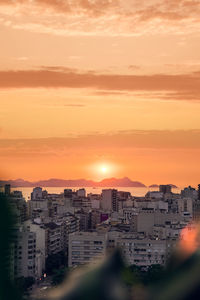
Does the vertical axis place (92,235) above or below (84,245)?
above

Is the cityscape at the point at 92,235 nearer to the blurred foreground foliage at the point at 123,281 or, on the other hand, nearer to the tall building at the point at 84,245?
the tall building at the point at 84,245

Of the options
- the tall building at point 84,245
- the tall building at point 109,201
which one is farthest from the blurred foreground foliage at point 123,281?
the tall building at point 109,201

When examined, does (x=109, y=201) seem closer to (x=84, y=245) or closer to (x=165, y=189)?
(x=165, y=189)

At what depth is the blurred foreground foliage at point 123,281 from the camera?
0.34 metres

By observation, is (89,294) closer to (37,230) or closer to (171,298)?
(171,298)

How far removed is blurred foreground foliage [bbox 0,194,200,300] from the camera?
0.34 meters

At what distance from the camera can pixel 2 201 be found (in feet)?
1.29

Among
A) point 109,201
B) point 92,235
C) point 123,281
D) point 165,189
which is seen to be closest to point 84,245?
point 92,235

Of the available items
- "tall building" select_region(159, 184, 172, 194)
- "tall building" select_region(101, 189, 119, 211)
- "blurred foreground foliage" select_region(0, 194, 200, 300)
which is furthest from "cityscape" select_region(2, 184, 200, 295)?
"blurred foreground foliage" select_region(0, 194, 200, 300)

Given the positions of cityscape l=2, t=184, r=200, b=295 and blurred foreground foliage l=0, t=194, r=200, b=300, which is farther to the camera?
cityscape l=2, t=184, r=200, b=295

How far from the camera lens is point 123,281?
0.37 metres

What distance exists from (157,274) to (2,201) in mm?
92

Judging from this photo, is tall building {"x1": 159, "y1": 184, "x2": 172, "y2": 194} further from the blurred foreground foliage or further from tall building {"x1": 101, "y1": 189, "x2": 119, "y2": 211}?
the blurred foreground foliage

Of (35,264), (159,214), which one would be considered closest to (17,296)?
→ (35,264)
